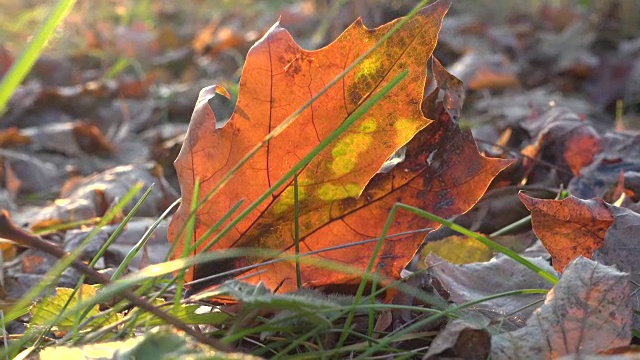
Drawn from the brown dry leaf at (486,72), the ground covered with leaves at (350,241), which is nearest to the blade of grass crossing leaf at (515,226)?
the ground covered with leaves at (350,241)

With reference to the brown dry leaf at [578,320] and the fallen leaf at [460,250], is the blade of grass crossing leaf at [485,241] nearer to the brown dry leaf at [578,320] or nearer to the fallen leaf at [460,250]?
Result: the brown dry leaf at [578,320]

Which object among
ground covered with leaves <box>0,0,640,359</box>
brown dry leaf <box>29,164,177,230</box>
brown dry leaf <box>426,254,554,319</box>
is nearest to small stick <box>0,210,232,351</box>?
ground covered with leaves <box>0,0,640,359</box>

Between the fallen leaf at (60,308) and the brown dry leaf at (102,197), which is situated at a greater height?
the fallen leaf at (60,308)

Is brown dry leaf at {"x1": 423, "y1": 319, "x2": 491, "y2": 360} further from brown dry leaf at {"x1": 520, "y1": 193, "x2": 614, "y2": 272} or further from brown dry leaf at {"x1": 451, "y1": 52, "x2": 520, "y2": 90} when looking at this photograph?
brown dry leaf at {"x1": 451, "y1": 52, "x2": 520, "y2": 90}

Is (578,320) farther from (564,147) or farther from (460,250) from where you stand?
(564,147)

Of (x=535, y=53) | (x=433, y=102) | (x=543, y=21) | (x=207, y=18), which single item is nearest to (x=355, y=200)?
(x=433, y=102)

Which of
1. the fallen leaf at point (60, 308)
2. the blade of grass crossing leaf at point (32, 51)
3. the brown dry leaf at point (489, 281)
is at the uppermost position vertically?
the blade of grass crossing leaf at point (32, 51)

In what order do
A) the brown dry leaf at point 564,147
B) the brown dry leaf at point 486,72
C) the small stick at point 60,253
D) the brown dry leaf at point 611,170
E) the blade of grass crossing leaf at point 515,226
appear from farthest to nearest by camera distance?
the brown dry leaf at point 486,72 → the brown dry leaf at point 564,147 → the brown dry leaf at point 611,170 → the blade of grass crossing leaf at point 515,226 → the small stick at point 60,253

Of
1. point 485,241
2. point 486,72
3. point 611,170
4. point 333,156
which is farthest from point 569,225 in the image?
point 486,72
